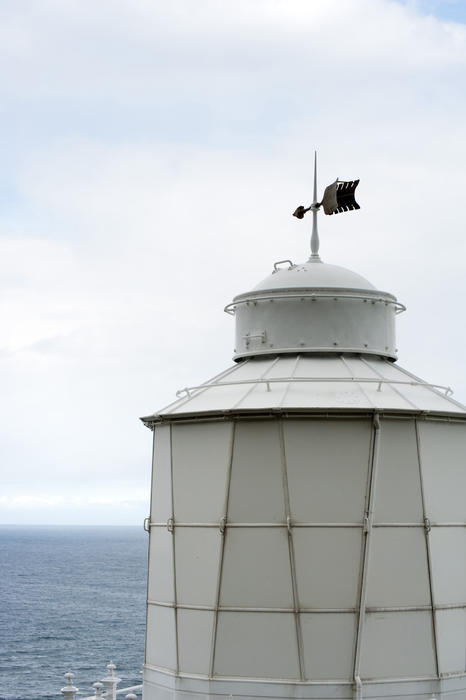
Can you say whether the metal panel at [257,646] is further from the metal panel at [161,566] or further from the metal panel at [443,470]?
the metal panel at [443,470]

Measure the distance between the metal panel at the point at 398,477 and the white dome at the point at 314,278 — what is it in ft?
11.3

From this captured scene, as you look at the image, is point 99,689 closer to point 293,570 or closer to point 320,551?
point 293,570

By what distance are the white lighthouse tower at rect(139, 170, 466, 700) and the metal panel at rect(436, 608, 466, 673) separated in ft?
0.09

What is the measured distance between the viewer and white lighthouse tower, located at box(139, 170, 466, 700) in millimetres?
17359

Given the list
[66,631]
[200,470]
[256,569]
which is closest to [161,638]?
[256,569]

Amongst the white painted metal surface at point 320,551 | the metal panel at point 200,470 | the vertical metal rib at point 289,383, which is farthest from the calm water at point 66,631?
the vertical metal rib at point 289,383

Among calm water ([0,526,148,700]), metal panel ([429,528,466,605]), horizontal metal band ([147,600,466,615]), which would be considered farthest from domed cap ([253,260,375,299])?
calm water ([0,526,148,700])

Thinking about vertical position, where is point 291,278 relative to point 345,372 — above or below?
above

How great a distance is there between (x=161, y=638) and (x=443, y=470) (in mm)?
6047

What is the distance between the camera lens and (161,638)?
19.1 metres

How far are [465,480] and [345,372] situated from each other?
2951mm

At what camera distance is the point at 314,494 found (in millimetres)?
17609

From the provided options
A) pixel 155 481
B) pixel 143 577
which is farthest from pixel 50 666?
pixel 143 577

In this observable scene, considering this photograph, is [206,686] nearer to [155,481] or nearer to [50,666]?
[155,481]
